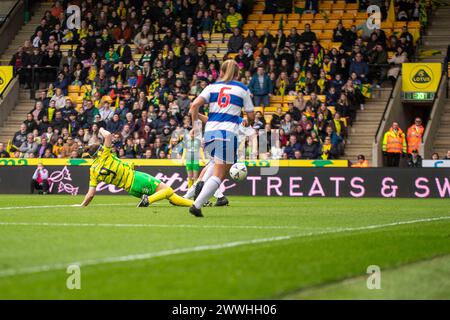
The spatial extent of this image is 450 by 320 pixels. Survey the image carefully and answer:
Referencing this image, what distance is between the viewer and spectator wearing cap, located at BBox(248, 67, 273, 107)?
3183 centimetres

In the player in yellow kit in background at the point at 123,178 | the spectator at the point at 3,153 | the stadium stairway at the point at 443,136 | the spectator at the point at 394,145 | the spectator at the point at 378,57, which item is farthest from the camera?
the spectator at the point at 378,57

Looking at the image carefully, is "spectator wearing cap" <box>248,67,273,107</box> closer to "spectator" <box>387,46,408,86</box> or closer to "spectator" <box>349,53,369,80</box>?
"spectator" <box>349,53,369,80</box>

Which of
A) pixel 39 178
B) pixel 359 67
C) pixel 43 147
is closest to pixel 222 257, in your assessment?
pixel 39 178

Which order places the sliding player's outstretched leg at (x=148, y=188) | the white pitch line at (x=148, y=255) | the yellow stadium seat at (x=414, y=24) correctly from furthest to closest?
the yellow stadium seat at (x=414, y=24)
the sliding player's outstretched leg at (x=148, y=188)
the white pitch line at (x=148, y=255)

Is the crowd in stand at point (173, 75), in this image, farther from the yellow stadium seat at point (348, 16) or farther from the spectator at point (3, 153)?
the yellow stadium seat at point (348, 16)

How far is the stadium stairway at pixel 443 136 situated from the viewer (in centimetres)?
3108

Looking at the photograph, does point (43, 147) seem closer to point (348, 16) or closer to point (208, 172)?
point (348, 16)

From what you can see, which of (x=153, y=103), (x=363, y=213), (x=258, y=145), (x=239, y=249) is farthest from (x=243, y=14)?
(x=239, y=249)

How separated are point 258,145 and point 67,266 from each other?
2191cm

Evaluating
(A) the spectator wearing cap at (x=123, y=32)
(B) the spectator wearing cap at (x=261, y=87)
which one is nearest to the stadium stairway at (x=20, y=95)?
(A) the spectator wearing cap at (x=123, y=32)

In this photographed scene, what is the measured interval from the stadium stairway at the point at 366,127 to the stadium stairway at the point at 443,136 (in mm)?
1974

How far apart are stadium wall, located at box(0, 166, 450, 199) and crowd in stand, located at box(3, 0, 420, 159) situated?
1076mm

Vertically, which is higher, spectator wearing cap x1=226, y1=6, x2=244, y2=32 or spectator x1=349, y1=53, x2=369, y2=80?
spectator wearing cap x1=226, y1=6, x2=244, y2=32

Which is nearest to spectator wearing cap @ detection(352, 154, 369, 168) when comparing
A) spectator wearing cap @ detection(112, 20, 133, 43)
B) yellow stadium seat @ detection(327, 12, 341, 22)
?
yellow stadium seat @ detection(327, 12, 341, 22)
